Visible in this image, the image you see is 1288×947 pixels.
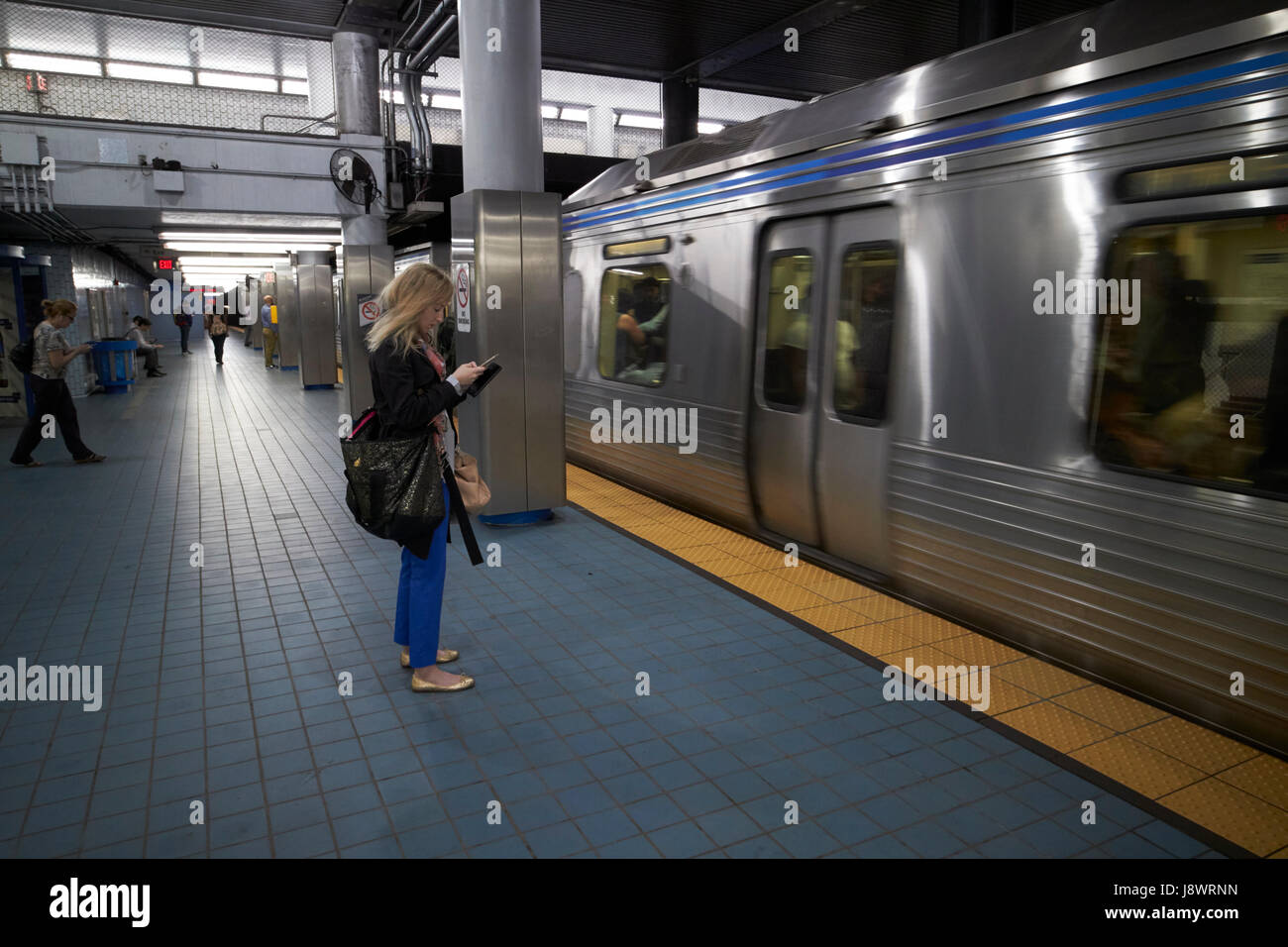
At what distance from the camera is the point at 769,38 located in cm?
1441

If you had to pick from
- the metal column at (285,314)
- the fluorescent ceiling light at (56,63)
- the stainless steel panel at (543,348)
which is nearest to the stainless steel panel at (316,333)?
the metal column at (285,314)

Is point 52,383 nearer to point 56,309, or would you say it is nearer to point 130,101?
point 56,309

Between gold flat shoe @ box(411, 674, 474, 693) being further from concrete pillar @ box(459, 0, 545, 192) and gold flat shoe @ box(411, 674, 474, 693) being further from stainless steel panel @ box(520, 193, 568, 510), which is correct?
concrete pillar @ box(459, 0, 545, 192)

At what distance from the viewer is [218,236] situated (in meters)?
15.1

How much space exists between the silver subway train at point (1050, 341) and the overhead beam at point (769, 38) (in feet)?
27.2

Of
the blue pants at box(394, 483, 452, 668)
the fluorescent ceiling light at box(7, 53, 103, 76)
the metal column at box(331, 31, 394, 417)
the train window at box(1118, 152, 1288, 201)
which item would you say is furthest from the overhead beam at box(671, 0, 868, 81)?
the blue pants at box(394, 483, 452, 668)

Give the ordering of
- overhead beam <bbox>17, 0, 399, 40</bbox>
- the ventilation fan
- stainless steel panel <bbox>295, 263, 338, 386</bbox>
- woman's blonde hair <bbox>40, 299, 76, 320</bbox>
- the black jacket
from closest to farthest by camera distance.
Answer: the black jacket < woman's blonde hair <bbox>40, 299, 76, 320</bbox> < overhead beam <bbox>17, 0, 399, 40</bbox> < the ventilation fan < stainless steel panel <bbox>295, 263, 338, 386</bbox>

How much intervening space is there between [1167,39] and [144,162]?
445 inches

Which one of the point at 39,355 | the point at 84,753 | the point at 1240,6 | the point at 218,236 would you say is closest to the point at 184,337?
the point at 218,236

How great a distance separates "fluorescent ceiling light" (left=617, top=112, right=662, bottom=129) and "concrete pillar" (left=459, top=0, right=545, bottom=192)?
540 inches

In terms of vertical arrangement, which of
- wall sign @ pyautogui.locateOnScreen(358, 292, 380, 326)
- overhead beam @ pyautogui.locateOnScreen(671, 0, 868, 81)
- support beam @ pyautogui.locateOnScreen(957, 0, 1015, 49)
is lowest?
wall sign @ pyautogui.locateOnScreen(358, 292, 380, 326)

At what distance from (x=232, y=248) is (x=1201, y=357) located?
18.9m

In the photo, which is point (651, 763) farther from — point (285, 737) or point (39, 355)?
point (39, 355)

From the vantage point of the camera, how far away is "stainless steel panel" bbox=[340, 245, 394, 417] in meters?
11.0
